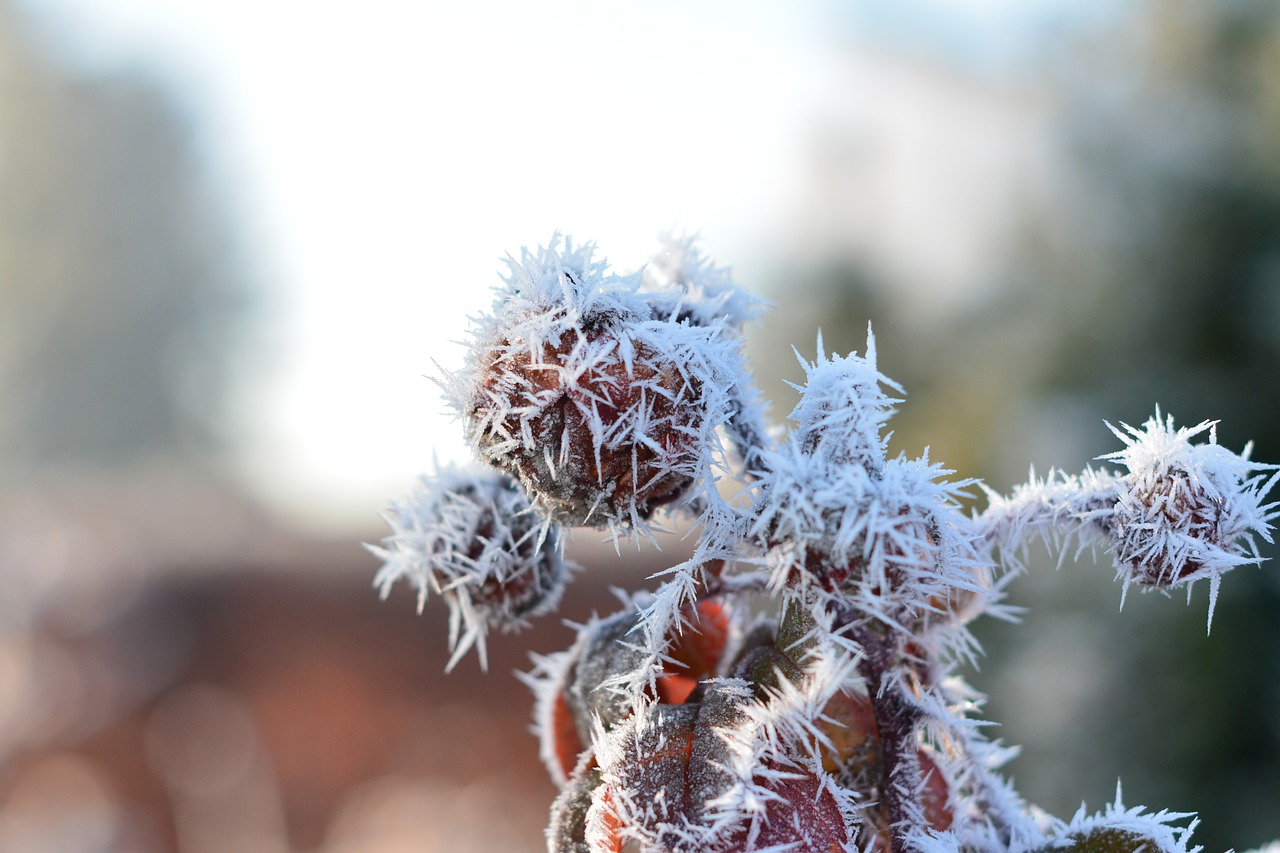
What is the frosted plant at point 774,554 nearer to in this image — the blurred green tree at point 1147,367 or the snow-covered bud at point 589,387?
the snow-covered bud at point 589,387

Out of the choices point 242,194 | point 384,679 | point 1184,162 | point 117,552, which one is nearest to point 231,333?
point 242,194

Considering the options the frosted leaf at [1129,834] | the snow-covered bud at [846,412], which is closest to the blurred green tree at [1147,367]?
the frosted leaf at [1129,834]

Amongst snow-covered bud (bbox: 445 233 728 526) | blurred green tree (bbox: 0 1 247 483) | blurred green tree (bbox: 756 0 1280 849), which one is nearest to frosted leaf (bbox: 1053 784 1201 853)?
snow-covered bud (bbox: 445 233 728 526)

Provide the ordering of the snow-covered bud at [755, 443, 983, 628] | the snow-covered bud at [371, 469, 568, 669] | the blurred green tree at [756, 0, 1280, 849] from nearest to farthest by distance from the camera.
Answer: the snow-covered bud at [755, 443, 983, 628], the snow-covered bud at [371, 469, 568, 669], the blurred green tree at [756, 0, 1280, 849]

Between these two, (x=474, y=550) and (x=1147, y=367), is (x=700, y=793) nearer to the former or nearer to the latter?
(x=474, y=550)

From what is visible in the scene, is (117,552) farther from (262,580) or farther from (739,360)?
(739,360)

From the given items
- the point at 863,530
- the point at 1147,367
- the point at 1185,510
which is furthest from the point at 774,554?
the point at 1147,367

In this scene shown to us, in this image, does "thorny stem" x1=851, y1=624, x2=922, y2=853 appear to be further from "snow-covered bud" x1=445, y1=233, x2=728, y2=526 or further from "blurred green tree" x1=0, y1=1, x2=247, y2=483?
"blurred green tree" x1=0, y1=1, x2=247, y2=483
